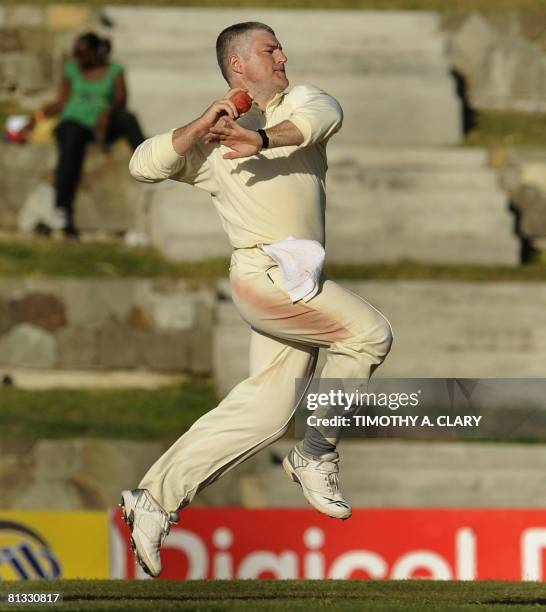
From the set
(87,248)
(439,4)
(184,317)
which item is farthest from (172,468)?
(439,4)

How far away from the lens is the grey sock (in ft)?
23.2

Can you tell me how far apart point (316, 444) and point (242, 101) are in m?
1.48

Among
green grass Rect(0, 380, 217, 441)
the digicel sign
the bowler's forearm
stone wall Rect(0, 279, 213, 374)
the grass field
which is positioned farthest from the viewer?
stone wall Rect(0, 279, 213, 374)

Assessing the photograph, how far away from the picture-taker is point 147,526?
7059mm

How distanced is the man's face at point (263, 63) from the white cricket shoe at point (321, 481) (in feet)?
5.00

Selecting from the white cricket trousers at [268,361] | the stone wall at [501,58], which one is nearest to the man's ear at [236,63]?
the white cricket trousers at [268,361]

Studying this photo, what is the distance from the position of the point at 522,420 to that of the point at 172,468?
5.25ft

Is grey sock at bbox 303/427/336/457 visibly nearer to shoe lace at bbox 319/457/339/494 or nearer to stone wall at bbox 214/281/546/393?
shoe lace at bbox 319/457/339/494

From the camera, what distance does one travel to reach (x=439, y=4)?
16266mm

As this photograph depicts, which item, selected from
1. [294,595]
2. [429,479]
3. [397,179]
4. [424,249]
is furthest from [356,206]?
[294,595]

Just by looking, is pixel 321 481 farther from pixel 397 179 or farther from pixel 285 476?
pixel 397 179

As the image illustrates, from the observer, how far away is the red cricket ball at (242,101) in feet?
21.7

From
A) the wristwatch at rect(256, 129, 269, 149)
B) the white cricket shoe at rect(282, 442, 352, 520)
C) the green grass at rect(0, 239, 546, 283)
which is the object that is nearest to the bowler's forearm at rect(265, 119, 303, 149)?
the wristwatch at rect(256, 129, 269, 149)

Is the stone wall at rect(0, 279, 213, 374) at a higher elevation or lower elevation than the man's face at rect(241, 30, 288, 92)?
lower
